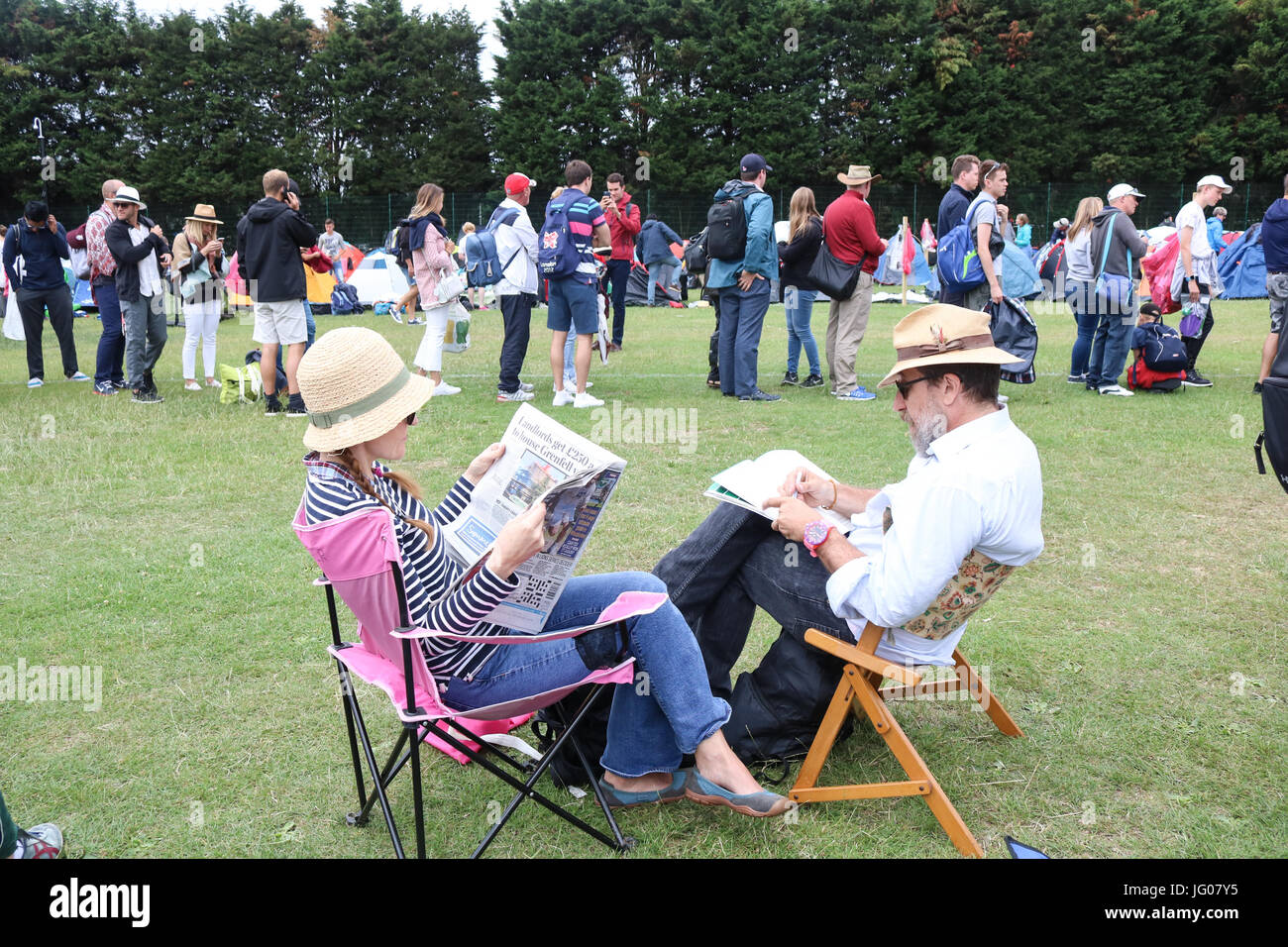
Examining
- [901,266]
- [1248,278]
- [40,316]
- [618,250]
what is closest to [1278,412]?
[618,250]

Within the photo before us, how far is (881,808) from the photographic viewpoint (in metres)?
3.12

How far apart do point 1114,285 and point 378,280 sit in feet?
48.5

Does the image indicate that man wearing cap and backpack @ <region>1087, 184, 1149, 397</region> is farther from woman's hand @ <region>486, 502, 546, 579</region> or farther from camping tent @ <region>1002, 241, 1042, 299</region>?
woman's hand @ <region>486, 502, 546, 579</region>

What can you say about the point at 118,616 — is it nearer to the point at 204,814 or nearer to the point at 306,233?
the point at 204,814

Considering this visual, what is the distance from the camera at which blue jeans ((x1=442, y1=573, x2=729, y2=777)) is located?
2.77 metres

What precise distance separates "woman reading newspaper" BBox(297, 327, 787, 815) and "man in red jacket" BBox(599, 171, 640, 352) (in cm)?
1050

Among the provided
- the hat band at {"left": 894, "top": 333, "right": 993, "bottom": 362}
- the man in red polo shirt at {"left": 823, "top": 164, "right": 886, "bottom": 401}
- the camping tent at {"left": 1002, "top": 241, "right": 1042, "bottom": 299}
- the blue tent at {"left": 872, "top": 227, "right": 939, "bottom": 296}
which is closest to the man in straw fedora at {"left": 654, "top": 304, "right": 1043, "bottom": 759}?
the hat band at {"left": 894, "top": 333, "right": 993, "bottom": 362}

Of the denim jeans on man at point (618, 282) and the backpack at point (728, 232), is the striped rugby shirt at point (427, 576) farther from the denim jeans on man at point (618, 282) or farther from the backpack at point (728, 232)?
the denim jeans on man at point (618, 282)

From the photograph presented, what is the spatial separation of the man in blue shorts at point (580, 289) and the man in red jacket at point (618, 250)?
4119 mm

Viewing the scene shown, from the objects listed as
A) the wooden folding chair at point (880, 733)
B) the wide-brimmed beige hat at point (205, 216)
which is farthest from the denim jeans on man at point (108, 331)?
the wooden folding chair at point (880, 733)

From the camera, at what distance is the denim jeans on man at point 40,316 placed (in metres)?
10.9

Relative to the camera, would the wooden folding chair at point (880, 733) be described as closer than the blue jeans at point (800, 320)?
Yes

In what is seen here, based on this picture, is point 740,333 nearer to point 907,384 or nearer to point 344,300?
point 907,384

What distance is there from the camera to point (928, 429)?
9.74 feet
